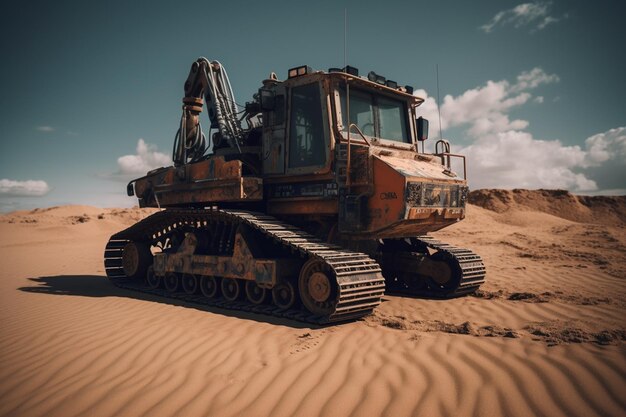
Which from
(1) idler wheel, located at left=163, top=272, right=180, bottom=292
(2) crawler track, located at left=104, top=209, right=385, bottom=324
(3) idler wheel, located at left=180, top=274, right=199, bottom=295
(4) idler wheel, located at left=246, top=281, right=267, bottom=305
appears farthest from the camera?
(1) idler wheel, located at left=163, top=272, right=180, bottom=292

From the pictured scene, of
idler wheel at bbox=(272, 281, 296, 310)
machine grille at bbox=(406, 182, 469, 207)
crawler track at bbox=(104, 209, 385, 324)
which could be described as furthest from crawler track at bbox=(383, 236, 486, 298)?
idler wheel at bbox=(272, 281, 296, 310)

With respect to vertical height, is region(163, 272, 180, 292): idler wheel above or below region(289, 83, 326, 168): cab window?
below

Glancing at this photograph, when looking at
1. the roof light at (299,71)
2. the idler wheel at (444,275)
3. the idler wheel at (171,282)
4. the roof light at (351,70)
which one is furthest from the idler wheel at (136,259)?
the idler wheel at (444,275)

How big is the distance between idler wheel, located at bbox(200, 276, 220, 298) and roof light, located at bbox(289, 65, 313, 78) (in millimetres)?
3891

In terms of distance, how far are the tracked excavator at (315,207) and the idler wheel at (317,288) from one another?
0.02m

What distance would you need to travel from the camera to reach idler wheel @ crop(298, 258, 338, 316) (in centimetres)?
609

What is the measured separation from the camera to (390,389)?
12.6 feet

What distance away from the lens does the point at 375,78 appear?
7727 mm

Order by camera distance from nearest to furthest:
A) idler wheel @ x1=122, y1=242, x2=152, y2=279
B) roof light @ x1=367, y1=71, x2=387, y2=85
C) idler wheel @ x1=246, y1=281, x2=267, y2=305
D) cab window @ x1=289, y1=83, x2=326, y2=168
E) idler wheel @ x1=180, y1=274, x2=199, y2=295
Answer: cab window @ x1=289, y1=83, x2=326, y2=168 → idler wheel @ x1=246, y1=281, x2=267, y2=305 → roof light @ x1=367, y1=71, x2=387, y2=85 → idler wheel @ x1=180, y1=274, x2=199, y2=295 → idler wheel @ x1=122, y1=242, x2=152, y2=279

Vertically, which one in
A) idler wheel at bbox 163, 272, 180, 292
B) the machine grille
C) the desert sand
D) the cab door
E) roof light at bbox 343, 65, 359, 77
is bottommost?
the desert sand

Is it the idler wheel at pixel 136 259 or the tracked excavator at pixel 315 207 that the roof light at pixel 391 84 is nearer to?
the tracked excavator at pixel 315 207

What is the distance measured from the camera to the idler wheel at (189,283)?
8570 mm

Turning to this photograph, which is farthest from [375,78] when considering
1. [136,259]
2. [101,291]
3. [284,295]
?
[101,291]

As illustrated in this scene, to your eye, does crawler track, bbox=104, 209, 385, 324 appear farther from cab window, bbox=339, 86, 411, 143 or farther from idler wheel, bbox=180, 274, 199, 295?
cab window, bbox=339, 86, 411, 143
